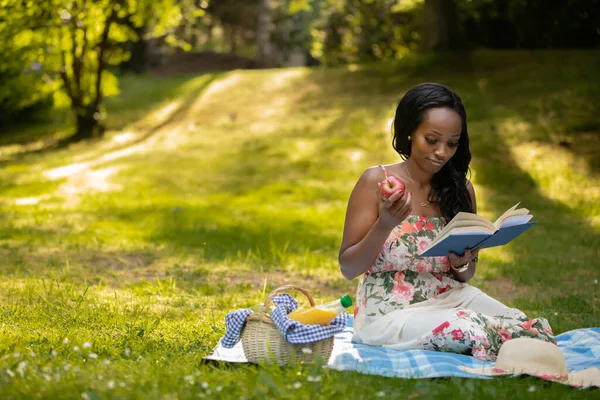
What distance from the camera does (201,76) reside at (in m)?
20.1

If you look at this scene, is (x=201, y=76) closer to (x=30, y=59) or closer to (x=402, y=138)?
(x=30, y=59)

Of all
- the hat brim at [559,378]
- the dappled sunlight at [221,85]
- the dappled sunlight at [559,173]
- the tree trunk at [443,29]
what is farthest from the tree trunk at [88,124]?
the hat brim at [559,378]

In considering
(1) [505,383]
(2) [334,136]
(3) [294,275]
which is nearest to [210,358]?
(1) [505,383]

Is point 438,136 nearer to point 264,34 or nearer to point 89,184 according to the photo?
point 89,184

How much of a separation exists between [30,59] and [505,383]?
13.0 metres

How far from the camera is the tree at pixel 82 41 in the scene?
1427cm

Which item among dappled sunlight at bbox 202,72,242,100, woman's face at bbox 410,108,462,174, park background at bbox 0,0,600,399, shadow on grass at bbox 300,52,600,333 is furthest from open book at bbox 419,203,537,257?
dappled sunlight at bbox 202,72,242,100

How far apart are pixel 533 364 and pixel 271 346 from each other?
4.33 ft

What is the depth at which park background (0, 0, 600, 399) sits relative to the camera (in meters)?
4.30

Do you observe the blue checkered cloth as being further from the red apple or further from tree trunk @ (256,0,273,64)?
tree trunk @ (256,0,273,64)

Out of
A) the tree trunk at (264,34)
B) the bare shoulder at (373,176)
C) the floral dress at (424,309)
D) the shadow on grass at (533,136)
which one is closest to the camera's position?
the floral dress at (424,309)

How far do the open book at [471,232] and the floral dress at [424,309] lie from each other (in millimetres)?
320

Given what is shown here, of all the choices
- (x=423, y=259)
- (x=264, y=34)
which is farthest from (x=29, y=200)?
(x=264, y=34)

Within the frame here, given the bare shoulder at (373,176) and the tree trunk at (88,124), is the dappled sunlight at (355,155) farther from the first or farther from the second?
the bare shoulder at (373,176)
